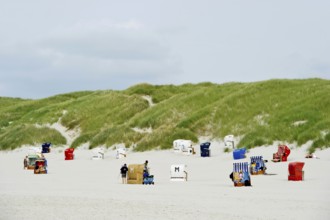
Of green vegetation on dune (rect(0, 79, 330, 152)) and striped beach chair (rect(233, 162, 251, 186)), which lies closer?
striped beach chair (rect(233, 162, 251, 186))

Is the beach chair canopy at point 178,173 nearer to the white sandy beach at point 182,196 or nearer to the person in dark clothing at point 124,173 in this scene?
→ the white sandy beach at point 182,196

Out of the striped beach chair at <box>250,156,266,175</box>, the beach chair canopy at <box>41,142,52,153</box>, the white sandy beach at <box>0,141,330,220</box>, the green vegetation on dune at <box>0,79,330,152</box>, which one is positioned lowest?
the white sandy beach at <box>0,141,330,220</box>

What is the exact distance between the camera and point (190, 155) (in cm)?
3603

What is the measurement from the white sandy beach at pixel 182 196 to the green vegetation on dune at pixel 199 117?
516 cm

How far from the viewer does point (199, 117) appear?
44.0 metres

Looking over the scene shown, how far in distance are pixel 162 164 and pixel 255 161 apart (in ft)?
28.2

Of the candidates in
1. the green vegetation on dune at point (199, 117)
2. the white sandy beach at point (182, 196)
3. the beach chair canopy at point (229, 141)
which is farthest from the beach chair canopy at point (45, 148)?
Result: the beach chair canopy at point (229, 141)

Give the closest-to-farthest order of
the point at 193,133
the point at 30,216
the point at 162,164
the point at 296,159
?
the point at 30,216 → the point at 296,159 → the point at 162,164 → the point at 193,133

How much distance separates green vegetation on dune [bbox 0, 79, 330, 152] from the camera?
36500mm

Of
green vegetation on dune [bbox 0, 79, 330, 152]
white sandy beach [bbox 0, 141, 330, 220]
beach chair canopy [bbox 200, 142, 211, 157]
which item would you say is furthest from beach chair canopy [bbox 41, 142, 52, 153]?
beach chair canopy [bbox 200, 142, 211, 157]

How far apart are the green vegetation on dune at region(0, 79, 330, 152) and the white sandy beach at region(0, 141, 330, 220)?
16.9 ft

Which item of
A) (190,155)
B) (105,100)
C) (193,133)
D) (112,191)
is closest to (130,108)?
(105,100)

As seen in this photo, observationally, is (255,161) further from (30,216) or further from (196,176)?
(30,216)

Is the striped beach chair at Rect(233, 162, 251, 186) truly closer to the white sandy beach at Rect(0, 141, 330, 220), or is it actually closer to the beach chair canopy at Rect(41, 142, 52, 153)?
the white sandy beach at Rect(0, 141, 330, 220)
